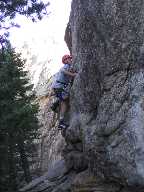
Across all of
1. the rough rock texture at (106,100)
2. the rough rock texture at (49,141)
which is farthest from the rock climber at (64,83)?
the rough rock texture at (49,141)

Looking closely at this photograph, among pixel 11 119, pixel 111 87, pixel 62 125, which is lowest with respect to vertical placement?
pixel 62 125

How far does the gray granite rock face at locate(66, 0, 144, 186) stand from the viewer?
1166 centimetres

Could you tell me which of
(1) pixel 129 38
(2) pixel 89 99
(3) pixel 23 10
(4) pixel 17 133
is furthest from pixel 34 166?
(1) pixel 129 38

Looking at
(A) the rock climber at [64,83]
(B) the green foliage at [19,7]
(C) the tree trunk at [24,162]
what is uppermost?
(B) the green foliage at [19,7]

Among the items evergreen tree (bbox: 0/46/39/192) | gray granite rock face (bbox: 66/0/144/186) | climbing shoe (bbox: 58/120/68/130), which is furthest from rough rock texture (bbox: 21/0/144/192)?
evergreen tree (bbox: 0/46/39/192)

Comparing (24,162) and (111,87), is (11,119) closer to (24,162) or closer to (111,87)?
(24,162)

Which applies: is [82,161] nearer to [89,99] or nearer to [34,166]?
→ [89,99]

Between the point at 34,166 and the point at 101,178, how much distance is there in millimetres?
27136

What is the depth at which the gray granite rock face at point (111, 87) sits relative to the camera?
1166cm

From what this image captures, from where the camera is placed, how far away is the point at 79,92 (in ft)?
49.1

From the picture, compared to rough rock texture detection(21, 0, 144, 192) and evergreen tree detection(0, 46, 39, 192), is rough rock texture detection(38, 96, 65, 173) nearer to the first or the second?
evergreen tree detection(0, 46, 39, 192)

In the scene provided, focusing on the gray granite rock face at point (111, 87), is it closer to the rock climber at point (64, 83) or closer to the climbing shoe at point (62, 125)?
the rock climber at point (64, 83)

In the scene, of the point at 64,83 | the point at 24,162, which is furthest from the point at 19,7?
the point at 24,162

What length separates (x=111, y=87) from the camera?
12.9 m
